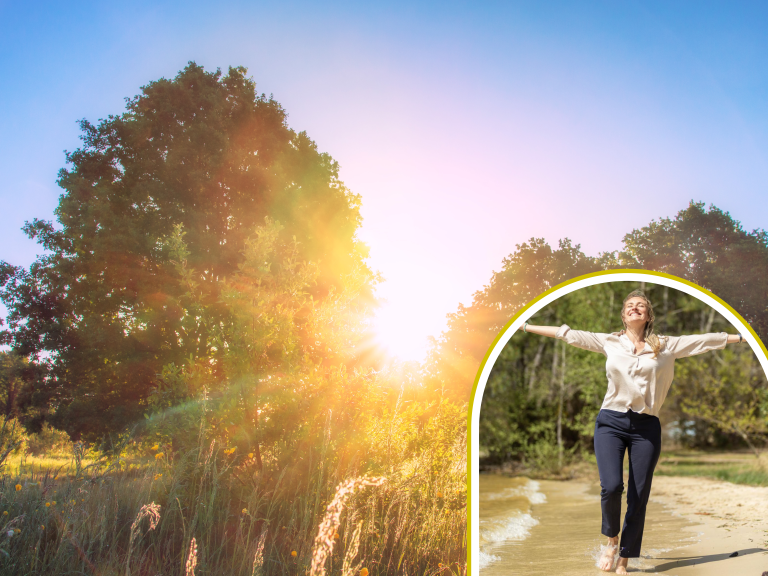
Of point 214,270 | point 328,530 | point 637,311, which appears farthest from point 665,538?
point 214,270

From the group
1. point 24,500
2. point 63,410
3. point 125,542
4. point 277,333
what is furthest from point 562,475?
point 63,410

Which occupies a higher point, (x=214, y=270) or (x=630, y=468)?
(x=214, y=270)

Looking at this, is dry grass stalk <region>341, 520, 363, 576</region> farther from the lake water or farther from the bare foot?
the bare foot

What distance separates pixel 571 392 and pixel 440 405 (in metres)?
2.37

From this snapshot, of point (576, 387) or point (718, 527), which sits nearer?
point (718, 527)

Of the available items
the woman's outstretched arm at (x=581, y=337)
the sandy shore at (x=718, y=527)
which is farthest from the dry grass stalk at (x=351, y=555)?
the sandy shore at (x=718, y=527)

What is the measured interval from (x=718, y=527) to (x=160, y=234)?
793 cm

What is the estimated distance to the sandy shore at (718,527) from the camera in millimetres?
3373

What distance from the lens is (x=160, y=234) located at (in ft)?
25.6

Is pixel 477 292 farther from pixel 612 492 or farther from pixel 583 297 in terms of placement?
pixel 612 492

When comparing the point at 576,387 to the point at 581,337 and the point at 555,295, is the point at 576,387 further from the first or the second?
the point at 581,337

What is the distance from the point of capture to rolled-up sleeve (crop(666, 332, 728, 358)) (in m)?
3.31

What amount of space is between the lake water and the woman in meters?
0.34

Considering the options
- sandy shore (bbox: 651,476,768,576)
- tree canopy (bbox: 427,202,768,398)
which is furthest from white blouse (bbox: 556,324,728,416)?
tree canopy (bbox: 427,202,768,398)
